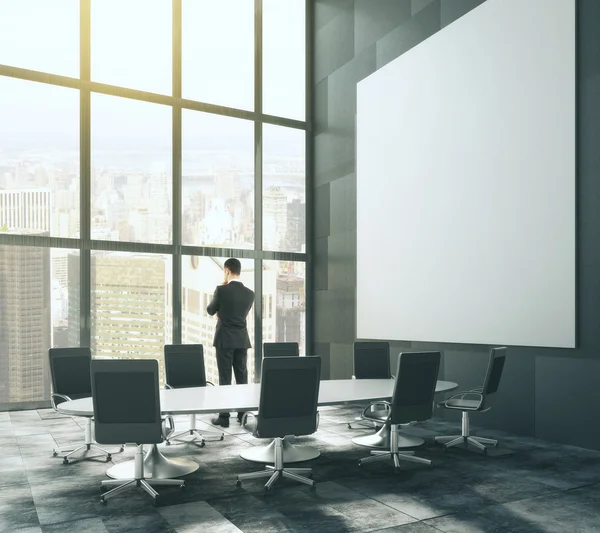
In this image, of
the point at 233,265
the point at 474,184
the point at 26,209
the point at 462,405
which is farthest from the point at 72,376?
the point at 474,184

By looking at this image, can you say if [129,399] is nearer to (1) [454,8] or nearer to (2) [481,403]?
(2) [481,403]

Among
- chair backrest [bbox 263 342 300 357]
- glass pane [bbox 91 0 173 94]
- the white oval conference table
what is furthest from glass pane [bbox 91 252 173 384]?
the white oval conference table

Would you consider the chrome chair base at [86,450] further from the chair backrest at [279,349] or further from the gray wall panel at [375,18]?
the gray wall panel at [375,18]

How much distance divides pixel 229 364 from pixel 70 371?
1764 millimetres

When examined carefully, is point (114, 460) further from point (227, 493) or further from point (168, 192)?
point (168, 192)

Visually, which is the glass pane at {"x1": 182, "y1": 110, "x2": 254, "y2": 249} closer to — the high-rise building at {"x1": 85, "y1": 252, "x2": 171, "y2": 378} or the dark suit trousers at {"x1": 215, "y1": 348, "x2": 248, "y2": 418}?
the high-rise building at {"x1": 85, "y1": 252, "x2": 171, "y2": 378}

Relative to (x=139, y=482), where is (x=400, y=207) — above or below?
above

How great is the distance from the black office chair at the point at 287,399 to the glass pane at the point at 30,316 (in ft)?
16.1

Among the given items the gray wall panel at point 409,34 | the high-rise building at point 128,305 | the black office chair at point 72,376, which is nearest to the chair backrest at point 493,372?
the black office chair at point 72,376

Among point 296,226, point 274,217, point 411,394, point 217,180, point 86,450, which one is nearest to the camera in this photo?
point 411,394

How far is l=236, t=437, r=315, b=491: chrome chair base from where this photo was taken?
4.59m

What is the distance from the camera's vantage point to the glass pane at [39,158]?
8.35 meters

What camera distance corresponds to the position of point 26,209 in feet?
27.7

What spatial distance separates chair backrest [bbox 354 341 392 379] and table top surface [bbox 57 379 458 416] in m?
0.85
